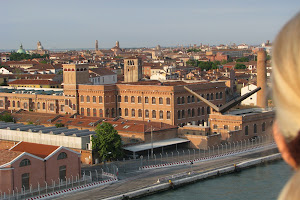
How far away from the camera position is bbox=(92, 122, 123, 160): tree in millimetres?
19125

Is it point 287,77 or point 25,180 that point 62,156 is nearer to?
point 25,180

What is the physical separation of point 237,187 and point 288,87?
53.2 feet

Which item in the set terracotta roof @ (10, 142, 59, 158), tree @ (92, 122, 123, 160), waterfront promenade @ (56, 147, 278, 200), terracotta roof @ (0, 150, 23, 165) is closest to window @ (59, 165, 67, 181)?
terracotta roof @ (10, 142, 59, 158)

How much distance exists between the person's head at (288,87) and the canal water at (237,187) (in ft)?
46.2

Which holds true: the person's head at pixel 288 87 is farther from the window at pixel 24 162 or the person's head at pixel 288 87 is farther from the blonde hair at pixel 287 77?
the window at pixel 24 162

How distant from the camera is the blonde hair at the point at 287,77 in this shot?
0.67 metres

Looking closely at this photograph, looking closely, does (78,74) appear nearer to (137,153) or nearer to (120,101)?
(120,101)

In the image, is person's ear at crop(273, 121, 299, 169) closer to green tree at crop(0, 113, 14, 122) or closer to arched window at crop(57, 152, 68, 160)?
arched window at crop(57, 152, 68, 160)

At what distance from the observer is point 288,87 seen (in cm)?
68

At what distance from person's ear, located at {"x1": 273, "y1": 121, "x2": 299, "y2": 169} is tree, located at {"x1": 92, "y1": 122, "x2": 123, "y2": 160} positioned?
1844 centimetres

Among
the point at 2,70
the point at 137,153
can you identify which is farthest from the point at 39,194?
the point at 2,70

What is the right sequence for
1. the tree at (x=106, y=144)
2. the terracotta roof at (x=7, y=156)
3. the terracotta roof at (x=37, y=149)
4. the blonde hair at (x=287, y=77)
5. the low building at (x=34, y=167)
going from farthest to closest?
the tree at (x=106, y=144) < the terracotta roof at (x=37, y=149) < the terracotta roof at (x=7, y=156) < the low building at (x=34, y=167) < the blonde hair at (x=287, y=77)

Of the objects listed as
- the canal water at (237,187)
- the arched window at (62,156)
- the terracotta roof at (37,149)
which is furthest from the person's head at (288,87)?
the arched window at (62,156)

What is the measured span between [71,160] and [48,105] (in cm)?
1454
